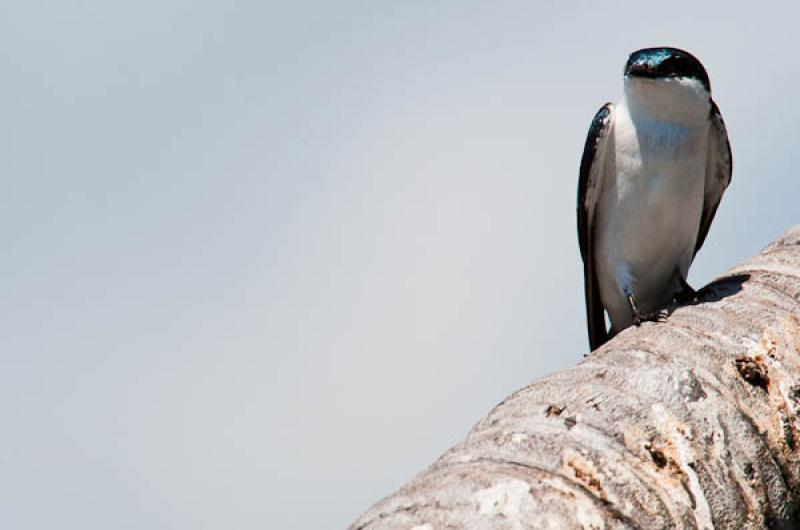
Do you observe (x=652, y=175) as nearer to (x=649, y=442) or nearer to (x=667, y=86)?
(x=667, y=86)

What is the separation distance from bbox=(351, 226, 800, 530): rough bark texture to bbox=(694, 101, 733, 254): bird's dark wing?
9.15 feet

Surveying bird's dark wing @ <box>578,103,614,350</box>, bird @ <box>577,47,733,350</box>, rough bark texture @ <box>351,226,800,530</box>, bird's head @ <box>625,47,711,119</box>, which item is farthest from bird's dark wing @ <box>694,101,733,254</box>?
rough bark texture @ <box>351,226,800,530</box>

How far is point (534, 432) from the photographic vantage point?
4414mm

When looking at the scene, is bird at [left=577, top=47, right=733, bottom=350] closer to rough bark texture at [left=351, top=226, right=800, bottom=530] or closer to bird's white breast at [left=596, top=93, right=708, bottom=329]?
bird's white breast at [left=596, top=93, right=708, bottom=329]

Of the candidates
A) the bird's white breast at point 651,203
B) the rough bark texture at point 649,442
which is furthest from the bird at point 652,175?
the rough bark texture at point 649,442

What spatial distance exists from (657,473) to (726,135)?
4.28m

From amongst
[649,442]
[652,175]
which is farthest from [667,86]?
[649,442]

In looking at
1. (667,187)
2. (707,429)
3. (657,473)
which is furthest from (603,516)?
(667,187)

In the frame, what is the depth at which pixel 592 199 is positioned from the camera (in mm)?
8422

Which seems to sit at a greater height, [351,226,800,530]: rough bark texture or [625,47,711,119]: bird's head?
[625,47,711,119]: bird's head

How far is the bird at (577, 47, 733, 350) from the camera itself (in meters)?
8.12

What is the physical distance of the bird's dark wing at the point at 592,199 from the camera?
8.25 m

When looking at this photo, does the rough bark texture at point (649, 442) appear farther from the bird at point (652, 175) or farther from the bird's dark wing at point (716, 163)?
the bird's dark wing at point (716, 163)

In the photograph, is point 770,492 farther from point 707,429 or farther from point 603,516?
point 603,516
